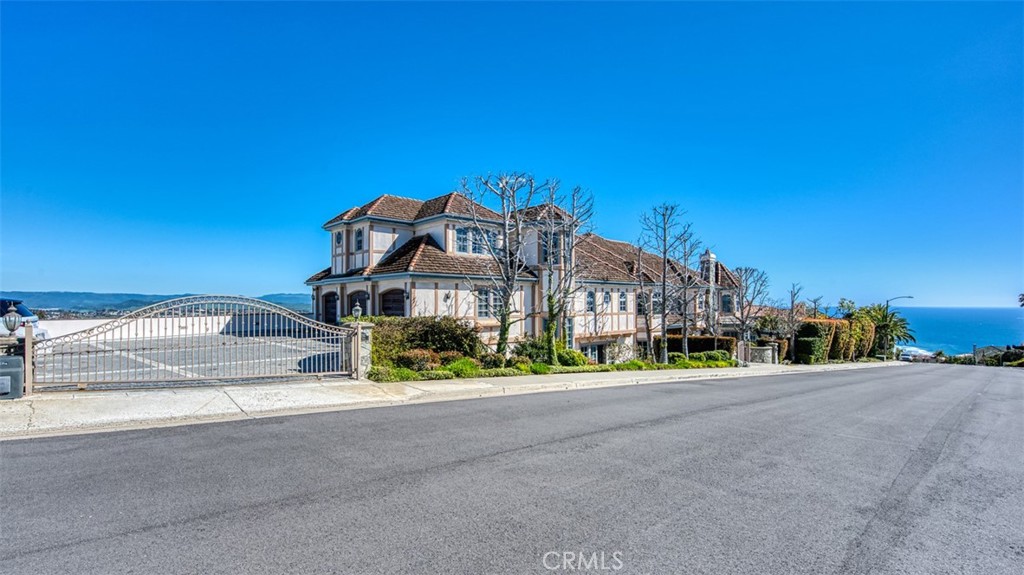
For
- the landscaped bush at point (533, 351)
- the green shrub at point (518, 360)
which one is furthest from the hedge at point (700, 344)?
the green shrub at point (518, 360)

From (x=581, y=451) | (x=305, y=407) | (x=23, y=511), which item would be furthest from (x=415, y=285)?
(x=23, y=511)

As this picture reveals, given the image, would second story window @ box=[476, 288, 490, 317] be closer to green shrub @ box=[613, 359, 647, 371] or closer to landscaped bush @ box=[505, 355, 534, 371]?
landscaped bush @ box=[505, 355, 534, 371]

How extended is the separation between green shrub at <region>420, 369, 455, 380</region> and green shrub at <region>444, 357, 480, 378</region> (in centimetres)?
30

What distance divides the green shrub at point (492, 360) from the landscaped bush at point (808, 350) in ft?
106

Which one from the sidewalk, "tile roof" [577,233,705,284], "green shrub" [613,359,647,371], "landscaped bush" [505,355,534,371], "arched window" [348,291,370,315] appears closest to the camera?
the sidewalk

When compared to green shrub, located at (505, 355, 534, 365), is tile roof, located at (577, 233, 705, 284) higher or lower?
higher

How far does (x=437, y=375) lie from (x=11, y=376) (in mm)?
8726

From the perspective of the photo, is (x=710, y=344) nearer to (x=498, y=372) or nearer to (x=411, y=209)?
(x=411, y=209)

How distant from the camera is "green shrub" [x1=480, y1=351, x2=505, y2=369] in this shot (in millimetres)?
17672

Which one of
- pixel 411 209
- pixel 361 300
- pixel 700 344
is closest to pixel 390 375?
pixel 361 300

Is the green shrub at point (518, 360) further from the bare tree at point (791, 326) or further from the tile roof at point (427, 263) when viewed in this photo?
the bare tree at point (791, 326)

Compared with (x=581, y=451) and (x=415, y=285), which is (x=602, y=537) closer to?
(x=581, y=451)

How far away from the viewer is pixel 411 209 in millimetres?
29766

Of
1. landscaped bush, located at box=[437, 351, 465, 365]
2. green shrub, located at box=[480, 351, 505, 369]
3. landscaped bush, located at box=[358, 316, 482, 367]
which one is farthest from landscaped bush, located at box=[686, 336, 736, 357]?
landscaped bush, located at box=[437, 351, 465, 365]
